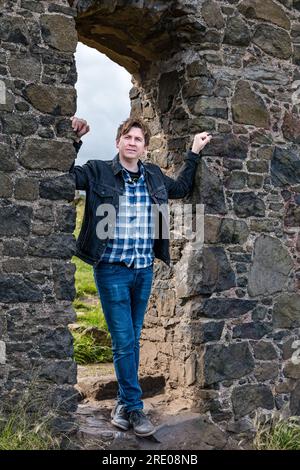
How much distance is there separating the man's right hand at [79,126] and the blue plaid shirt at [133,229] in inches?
15.5

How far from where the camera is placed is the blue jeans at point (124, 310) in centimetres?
494

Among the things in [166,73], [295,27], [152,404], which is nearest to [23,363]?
[152,404]

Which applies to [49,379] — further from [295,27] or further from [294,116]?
[295,27]

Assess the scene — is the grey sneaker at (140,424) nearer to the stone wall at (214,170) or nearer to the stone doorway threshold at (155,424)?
the stone doorway threshold at (155,424)

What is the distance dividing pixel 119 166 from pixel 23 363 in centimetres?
153

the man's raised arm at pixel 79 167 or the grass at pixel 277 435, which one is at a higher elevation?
the man's raised arm at pixel 79 167

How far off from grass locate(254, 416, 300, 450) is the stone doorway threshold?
0.69 ft

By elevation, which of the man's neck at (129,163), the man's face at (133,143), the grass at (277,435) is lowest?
the grass at (277,435)

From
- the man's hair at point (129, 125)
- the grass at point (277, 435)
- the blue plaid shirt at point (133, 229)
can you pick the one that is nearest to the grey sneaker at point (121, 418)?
the blue plaid shirt at point (133, 229)

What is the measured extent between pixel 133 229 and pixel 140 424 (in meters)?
1.38

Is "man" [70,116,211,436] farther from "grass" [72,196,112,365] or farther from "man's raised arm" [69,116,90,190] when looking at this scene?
"grass" [72,196,112,365]

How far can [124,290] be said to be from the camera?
4.96 meters

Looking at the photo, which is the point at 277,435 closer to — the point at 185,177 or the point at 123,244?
the point at 123,244

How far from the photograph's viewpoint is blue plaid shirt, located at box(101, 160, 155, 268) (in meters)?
4.99
